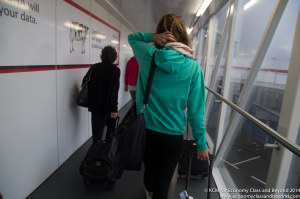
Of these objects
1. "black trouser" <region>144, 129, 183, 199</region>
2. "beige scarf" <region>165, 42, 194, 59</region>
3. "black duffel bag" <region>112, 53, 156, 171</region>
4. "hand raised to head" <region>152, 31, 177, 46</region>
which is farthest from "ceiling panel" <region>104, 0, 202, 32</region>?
"black trouser" <region>144, 129, 183, 199</region>

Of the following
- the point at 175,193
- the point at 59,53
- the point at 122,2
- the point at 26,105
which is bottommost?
the point at 175,193

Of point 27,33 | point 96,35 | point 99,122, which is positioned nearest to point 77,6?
point 96,35

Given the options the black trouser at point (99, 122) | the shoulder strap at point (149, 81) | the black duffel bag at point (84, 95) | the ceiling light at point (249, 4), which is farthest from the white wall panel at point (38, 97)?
the ceiling light at point (249, 4)

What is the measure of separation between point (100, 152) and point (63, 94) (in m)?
1.00

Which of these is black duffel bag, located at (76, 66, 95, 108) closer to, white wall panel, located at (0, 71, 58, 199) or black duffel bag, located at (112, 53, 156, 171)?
white wall panel, located at (0, 71, 58, 199)

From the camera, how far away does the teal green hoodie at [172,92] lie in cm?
133

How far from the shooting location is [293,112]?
1.43 m

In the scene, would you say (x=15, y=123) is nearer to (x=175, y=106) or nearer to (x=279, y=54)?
(x=175, y=106)

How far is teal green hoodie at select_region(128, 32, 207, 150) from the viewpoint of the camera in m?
1.33

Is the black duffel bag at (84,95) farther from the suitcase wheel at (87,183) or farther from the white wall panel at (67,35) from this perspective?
the suitcase wheel at (87,183)

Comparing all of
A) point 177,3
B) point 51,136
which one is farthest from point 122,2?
point 51,136

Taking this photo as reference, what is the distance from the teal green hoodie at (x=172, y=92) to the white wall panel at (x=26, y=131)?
1.21 meters

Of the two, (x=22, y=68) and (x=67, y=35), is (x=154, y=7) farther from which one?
(x=22, y=68)

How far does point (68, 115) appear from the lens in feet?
9.67
